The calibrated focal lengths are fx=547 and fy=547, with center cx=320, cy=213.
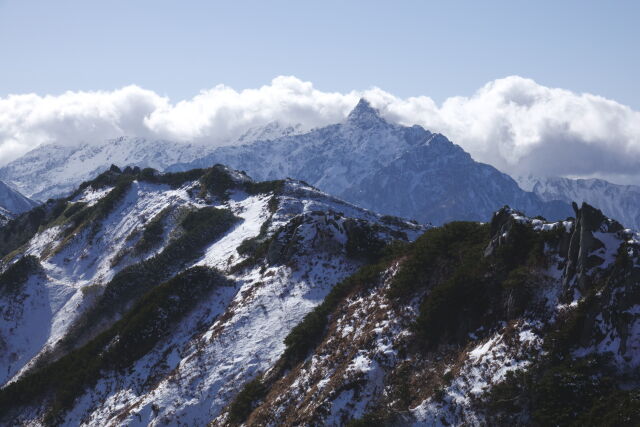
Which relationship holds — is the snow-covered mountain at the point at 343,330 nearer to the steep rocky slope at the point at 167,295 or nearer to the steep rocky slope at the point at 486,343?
the steep rocky slope at the point at 486,343

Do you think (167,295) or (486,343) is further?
(167,295)

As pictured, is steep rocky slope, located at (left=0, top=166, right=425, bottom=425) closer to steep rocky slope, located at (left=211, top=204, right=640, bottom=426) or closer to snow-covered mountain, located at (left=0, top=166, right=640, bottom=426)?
snow-covered mountain, located at (left=0, top=166, right=640, bottom=426)

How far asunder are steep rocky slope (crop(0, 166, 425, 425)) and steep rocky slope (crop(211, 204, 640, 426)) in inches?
281

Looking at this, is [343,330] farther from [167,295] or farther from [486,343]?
[167,295]

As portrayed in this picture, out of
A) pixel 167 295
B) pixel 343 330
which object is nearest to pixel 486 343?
pixel 343 330

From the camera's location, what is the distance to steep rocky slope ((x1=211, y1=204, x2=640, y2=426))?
26359 millimetres

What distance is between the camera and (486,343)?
30719mm

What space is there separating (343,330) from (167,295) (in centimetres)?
2496

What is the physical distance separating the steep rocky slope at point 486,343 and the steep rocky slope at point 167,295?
7.14 meters

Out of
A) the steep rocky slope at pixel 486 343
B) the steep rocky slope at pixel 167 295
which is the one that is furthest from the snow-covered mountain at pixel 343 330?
the steep rocky slope at pixel 167 295

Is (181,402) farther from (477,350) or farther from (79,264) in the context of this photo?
(79,264)

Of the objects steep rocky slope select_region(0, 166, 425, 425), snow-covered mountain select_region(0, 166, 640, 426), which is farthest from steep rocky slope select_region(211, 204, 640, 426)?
steep rocky slope select_region(0, 166, 425, 425)

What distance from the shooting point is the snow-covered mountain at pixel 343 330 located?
27.6m

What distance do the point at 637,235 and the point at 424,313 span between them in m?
13.1
